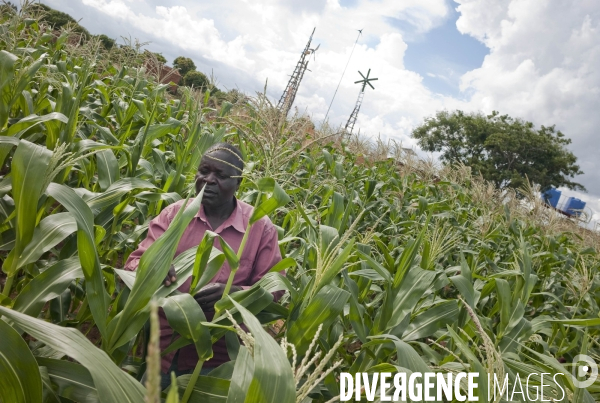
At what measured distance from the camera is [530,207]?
5.84 metres

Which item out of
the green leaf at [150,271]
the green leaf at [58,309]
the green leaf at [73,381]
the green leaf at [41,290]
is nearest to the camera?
the green leaf at [73,381]

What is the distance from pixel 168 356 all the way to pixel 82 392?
2.29ft

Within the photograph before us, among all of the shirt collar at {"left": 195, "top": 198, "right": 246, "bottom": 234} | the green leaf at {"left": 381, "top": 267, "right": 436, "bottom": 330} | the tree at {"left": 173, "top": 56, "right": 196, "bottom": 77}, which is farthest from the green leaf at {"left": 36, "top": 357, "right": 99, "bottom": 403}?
the tree at {"left": 173, "top": 56, "right": 196, "bottom": 77}

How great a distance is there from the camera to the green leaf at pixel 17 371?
3.58 ft

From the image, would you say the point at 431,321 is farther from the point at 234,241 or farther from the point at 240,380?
the point at 240,380

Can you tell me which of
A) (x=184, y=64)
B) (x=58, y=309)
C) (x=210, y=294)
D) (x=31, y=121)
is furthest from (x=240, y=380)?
(x=184, y=64)

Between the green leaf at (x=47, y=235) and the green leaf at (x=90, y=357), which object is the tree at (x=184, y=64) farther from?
the green leaf at (x=90, y=357)

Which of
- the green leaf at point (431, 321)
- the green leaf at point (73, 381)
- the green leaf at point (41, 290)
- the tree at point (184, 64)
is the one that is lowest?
the green leaf at point (73, 381)

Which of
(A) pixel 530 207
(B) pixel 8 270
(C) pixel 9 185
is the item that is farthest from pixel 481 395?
(A) pixel 530 207

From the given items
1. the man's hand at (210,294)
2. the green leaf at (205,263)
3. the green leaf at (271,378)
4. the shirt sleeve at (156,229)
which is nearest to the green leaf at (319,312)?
the man's hand at (210,294)

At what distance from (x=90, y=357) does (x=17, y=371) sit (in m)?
0.31

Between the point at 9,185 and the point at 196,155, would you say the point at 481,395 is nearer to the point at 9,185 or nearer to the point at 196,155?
the point at 9,185

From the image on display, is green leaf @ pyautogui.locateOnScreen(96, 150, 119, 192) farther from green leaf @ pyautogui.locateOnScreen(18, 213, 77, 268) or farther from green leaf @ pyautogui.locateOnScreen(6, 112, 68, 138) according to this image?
green leaf @ pyautogui.locateOnScreen(18, 213, 77, 268)

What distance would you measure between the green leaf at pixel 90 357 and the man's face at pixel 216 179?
3.69 ft
